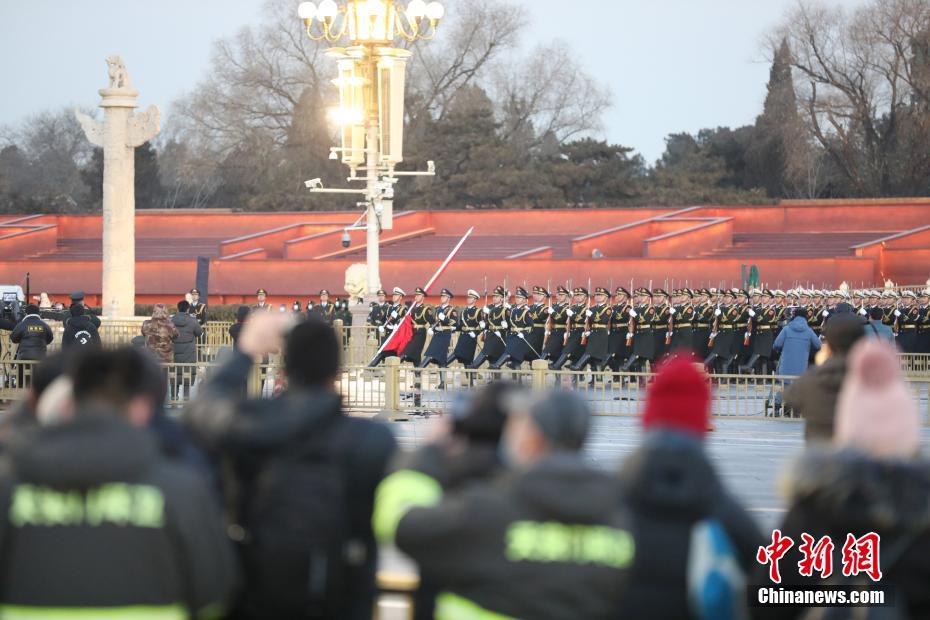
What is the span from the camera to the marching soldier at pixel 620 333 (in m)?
23.2

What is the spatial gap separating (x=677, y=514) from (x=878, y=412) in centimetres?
73

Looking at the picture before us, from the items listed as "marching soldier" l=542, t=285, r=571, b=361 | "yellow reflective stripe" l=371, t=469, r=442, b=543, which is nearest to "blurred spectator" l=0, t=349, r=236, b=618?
"yellow reflective stripe" l=371, t=469, r=442, b=543

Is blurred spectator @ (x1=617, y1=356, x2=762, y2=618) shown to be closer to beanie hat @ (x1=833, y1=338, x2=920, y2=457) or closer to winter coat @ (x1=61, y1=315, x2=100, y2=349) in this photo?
beanie hat @ (x1=833, y1=338, x2=920, y2=457)

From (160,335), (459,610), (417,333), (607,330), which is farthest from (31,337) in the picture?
(459,610)

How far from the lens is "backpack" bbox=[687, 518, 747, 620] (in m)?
4.26

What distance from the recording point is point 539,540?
405cm

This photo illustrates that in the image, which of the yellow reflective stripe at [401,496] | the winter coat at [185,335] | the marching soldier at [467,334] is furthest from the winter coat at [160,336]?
the yellow reflective stripe at [401,496]

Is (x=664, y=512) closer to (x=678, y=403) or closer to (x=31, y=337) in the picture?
(x=678, y=403)

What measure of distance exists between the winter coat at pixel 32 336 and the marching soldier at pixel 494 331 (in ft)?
24.8

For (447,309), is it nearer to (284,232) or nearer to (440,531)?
(440,531)

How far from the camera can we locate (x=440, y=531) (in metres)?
4.09

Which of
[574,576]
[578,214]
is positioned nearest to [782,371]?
[574,576]

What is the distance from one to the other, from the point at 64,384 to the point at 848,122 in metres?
52.9

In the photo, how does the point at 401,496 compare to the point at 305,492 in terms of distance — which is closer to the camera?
the point at 401,496
